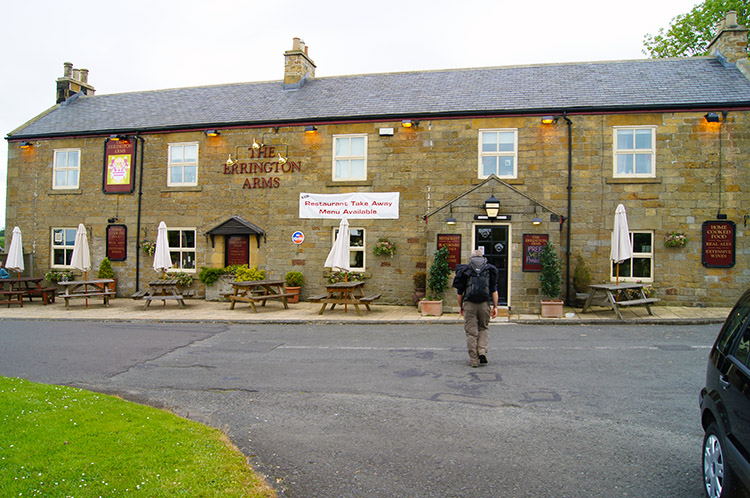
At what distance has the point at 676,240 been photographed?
14.3 metres

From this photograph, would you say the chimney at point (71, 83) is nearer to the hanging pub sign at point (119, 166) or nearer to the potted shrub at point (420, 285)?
the hanging pub sign at point (119, 166)

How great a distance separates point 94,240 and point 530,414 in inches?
702

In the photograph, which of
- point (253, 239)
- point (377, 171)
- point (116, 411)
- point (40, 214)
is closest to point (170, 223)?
point (253, 239)

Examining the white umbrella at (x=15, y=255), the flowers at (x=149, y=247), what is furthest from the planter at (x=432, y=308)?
the white umbrella at (x=15, y=255)

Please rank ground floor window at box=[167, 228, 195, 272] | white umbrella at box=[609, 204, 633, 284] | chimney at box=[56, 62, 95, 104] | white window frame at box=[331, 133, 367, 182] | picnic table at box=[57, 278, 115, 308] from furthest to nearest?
1. chimney at box=[56, 62, 95, 104]
2. ground floor window at box=[167, 228, 195, 272]
3. white window frame at box=[331, 133, 367, 182]
4. picnic table at box=[57, 278, 115, 308]
5. white umbrella at box=[609, 204, 633, 284]

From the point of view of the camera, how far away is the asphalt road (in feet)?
13.5

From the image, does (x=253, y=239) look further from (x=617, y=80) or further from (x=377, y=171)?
(x=617, y=80)

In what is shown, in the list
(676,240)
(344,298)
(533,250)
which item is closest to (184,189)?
(344,298)

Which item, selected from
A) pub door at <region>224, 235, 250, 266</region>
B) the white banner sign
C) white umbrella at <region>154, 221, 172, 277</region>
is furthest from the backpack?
white umbrella at <region>154, 221, 172, 277</region>

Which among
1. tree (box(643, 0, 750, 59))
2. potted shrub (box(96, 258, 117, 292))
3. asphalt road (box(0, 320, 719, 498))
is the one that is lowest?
asphalt road (box(0, 320, 719, 498))

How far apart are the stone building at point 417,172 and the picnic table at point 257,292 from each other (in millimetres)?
1078

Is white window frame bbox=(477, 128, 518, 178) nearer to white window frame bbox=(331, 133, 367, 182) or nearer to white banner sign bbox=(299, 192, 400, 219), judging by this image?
white banner sign bbox=(299, 192, 400, 219)

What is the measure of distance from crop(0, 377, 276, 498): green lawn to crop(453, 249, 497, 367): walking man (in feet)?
13.7

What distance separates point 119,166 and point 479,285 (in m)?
15.6
